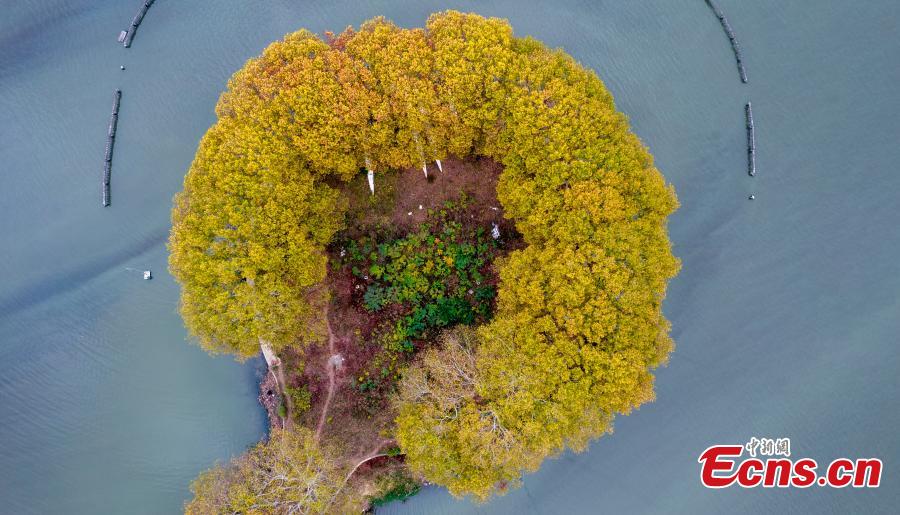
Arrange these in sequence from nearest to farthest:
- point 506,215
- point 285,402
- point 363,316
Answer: point 506,215
point 285,402
point 363,316

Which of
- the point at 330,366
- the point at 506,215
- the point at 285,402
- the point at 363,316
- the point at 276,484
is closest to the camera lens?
the point at 276,484

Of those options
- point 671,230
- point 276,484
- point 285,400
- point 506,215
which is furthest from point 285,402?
point 671,230

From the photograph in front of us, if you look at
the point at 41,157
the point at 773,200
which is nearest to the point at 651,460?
the point at 773,200

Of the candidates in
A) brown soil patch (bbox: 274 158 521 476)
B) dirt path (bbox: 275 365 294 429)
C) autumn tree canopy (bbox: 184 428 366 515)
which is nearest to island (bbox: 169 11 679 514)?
autumn tree canopy (bbox: 184 428 366 515)

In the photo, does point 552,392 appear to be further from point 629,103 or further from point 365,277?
point 629,103

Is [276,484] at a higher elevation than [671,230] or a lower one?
lower

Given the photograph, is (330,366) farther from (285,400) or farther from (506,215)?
(506,215)

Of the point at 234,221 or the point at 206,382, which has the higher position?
the point at 234,221
